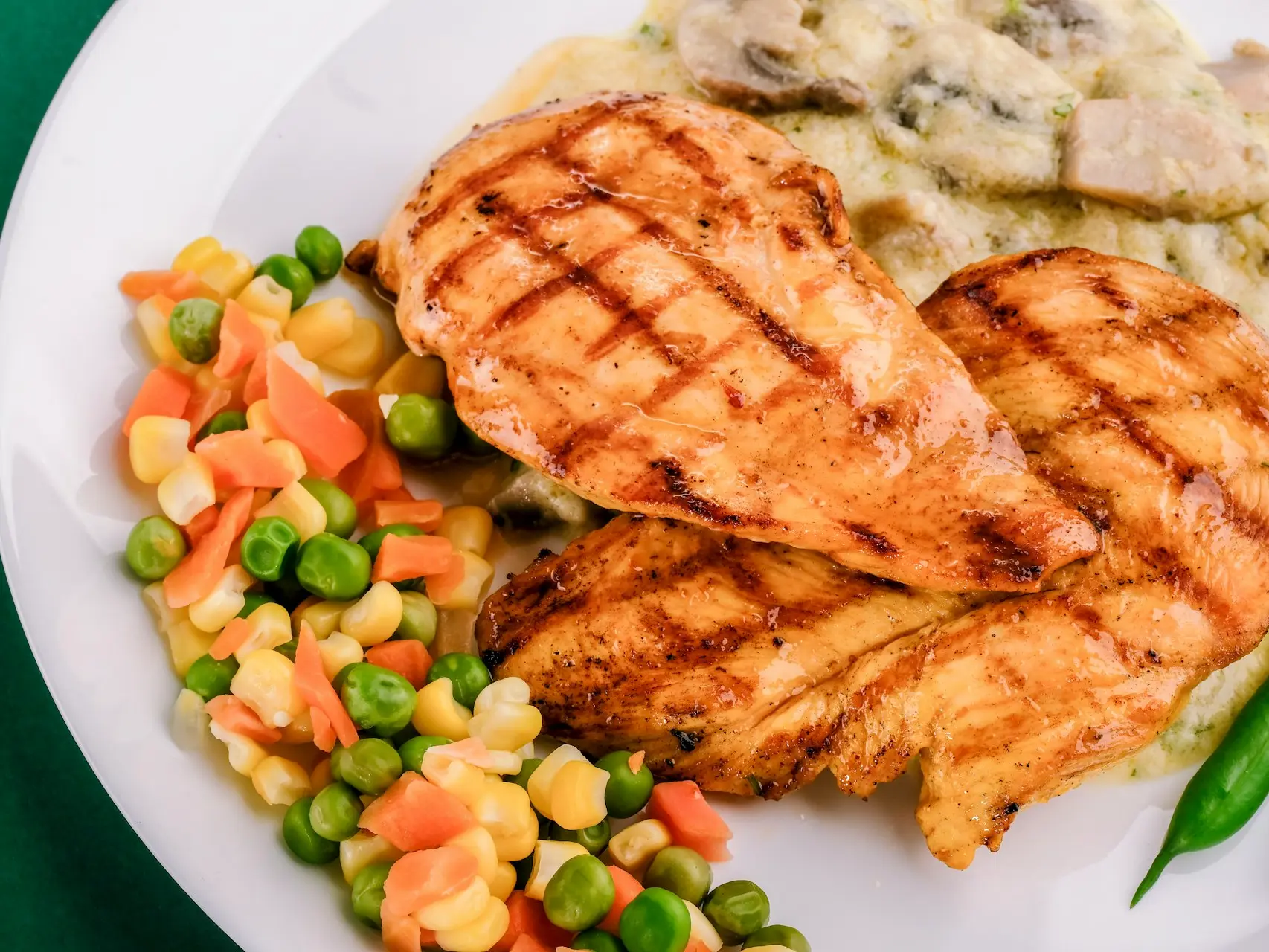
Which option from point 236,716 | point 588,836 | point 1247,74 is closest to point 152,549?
point 236,716

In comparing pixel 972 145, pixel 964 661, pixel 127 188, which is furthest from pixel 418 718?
pixel 972 145

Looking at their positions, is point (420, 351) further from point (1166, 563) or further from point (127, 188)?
point (1166, 563)

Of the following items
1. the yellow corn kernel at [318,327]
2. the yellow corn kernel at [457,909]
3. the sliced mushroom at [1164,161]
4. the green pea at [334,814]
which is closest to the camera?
the yellow corn kernel at [457,909]

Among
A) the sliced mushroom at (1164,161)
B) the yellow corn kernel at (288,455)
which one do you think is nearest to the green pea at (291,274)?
the yellow corn kernel at (288,455)

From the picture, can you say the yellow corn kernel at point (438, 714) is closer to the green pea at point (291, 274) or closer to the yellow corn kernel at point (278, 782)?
the yellow corn kernel at point (278, 782)

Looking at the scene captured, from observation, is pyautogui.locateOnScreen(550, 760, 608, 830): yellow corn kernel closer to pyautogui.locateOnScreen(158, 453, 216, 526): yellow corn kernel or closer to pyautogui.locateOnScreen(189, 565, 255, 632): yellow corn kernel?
pyautogui.locateOnScreen(189, 565, 255, 632): yellow corn kernel

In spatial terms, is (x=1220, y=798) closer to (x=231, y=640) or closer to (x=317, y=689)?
(x=317, y=689)
